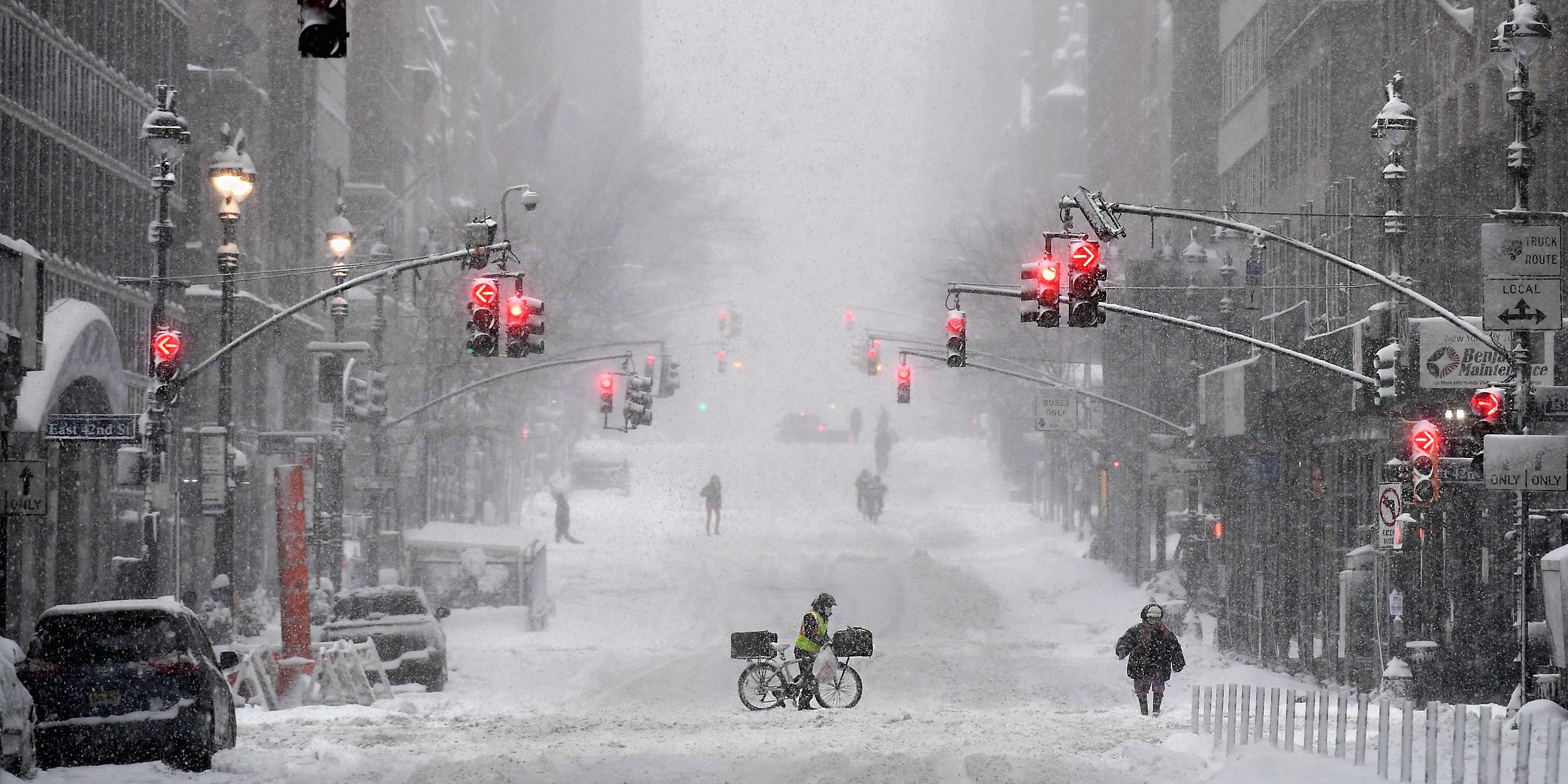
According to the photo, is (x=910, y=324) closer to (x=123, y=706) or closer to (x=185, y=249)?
(x=185, y=249)

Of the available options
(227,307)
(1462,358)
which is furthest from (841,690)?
(227,307)

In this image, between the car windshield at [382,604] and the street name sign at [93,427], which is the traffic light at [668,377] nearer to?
the car windshield at [382,604]

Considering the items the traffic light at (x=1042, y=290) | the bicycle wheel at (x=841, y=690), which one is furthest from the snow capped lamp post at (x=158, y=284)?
the traffic light at (x=1042, y=290)

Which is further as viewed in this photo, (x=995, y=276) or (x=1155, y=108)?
(x=1155, y=108)

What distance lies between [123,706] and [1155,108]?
56.5 meters

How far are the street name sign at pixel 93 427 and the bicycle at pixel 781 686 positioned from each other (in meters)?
8.73

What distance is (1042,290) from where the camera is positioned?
910 inches

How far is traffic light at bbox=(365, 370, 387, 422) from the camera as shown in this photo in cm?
3559

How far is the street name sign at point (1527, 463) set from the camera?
62.0ft

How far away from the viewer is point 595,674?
31.8 metres

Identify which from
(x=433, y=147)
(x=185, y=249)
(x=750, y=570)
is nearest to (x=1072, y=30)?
(x=433, y=147)

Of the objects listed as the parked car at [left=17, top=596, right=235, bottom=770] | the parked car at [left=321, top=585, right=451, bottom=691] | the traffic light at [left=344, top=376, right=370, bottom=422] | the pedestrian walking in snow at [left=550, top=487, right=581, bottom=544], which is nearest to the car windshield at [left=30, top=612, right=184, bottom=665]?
the parked car at [left=17, top=596, right=235, bottom=770]

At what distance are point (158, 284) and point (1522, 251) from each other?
18.1 m

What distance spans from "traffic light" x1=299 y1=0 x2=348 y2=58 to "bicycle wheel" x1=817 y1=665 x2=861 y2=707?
1767 cm
